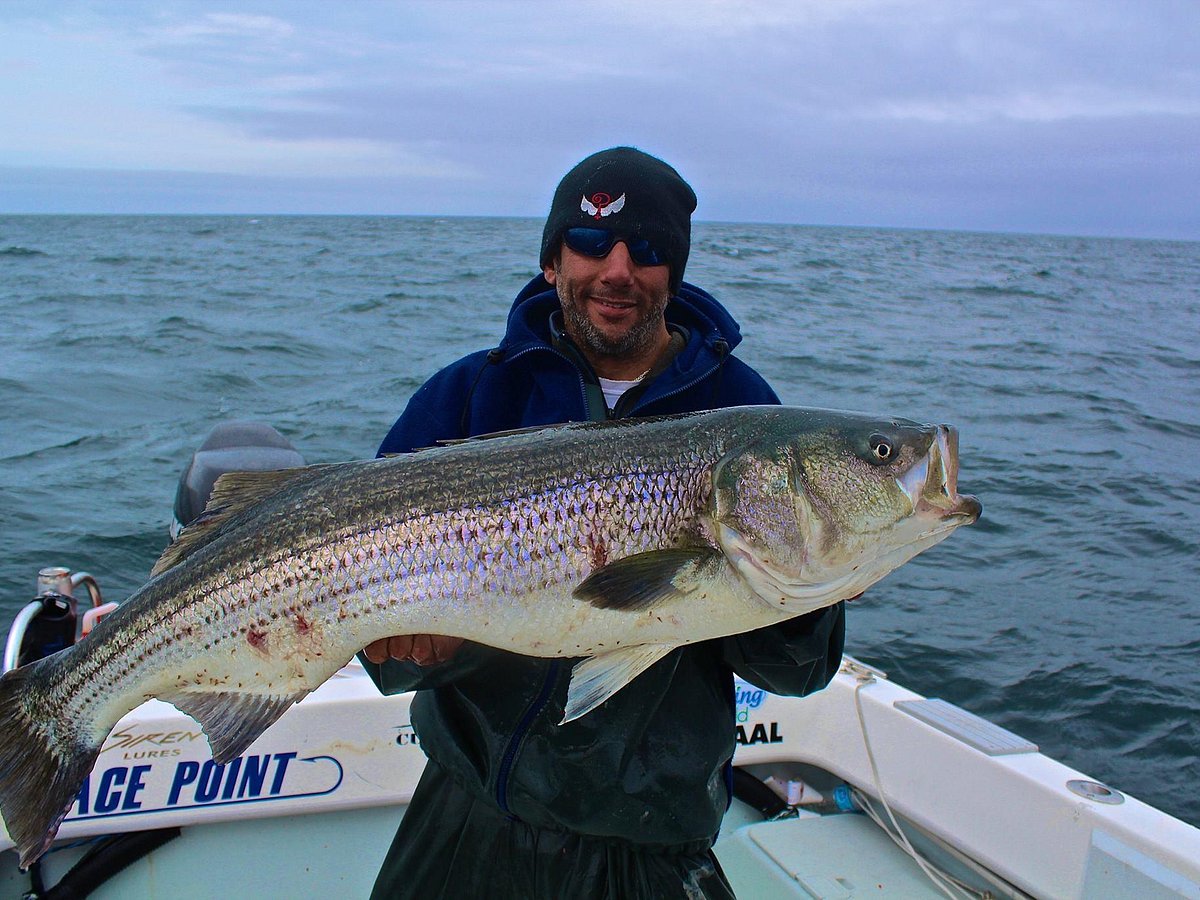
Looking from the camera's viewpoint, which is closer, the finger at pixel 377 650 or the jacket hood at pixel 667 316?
the finger at pixel 377 650

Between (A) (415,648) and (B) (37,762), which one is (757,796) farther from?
(B) (37,762)

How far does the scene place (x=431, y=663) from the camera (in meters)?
2.79

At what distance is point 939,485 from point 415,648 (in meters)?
1.50

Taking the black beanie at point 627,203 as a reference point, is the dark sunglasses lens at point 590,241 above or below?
below

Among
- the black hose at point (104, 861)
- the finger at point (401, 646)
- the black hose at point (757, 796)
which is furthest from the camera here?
the black hose at point (757, 796)

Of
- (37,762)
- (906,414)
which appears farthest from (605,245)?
(906,414)

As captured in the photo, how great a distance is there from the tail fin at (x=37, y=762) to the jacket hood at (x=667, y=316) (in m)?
1.72

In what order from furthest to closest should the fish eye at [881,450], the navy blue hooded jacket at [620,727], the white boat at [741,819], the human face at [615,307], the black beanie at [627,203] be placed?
the white boat at [741,819], the black beanie at [627,203], the human face at [615,307], the navy blue hooded jacket at [620,727], the fish eye at [881,450]

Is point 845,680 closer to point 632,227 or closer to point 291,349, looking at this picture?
point 632,227

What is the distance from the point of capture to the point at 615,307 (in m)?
3.21

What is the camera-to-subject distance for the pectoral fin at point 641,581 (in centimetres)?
246

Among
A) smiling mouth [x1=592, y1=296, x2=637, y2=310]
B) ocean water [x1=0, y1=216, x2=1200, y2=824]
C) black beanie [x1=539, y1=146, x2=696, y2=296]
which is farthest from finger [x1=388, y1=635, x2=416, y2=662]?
ocean water [x1=0, y1=216, x2=1200, y2=824]

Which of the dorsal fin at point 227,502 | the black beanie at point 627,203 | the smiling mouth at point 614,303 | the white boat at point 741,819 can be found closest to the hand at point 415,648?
the dorsal fin at point 227,502

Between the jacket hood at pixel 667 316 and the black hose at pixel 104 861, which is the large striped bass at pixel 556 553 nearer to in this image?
the jacket hood at pixel 667 316
